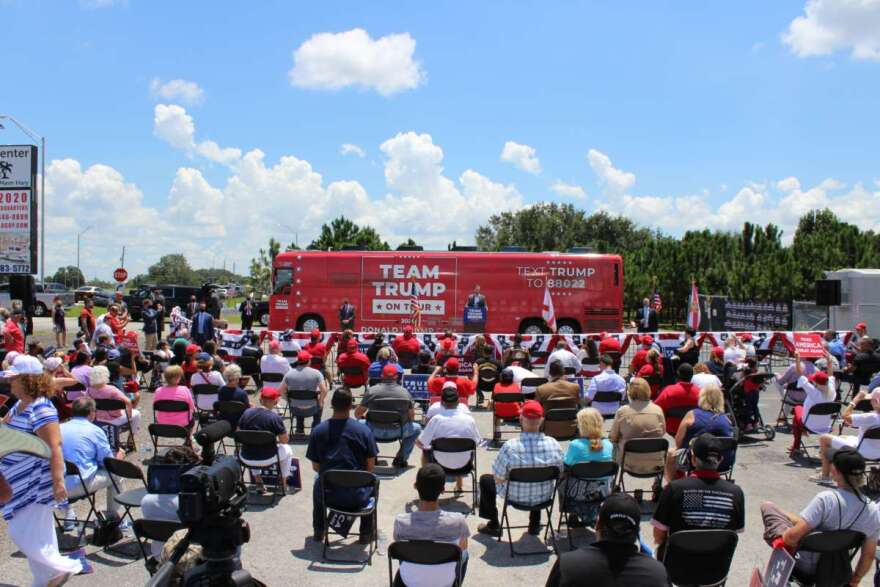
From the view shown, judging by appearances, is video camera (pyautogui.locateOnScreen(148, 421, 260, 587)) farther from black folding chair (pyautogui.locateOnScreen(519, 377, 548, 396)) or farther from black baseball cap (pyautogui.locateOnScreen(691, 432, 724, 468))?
black folding chair (pyautogui.locateOnScreen(519, 377, 548, 396))

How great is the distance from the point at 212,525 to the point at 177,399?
19.0ft

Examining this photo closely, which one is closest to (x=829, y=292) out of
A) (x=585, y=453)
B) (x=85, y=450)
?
(x=585, y=453)

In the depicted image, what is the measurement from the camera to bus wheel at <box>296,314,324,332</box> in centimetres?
2317

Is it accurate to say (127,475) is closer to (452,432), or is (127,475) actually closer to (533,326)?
(452,432)

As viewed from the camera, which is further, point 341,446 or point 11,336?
point 11,336

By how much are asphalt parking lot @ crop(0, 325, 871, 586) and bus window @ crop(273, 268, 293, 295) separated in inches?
628

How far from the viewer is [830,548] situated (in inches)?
154

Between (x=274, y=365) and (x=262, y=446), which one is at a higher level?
(x=274, y=365)

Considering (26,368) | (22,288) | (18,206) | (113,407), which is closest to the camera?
(26,368)

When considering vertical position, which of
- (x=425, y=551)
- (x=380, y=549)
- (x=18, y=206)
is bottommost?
(x=380, y=549)

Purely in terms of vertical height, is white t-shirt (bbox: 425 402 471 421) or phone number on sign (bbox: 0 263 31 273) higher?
phone number on sign (bbox: 0 263 31 273)

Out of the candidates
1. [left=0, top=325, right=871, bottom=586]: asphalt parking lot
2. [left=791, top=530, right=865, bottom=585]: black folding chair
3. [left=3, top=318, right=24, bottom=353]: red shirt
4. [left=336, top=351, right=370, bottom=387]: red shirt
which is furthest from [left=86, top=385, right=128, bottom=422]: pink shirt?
[left=791, top=530, right=865, bottom=585]: black folding chair

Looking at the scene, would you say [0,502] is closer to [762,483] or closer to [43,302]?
[762,483]

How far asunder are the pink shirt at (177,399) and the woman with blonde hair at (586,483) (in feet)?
15.9
